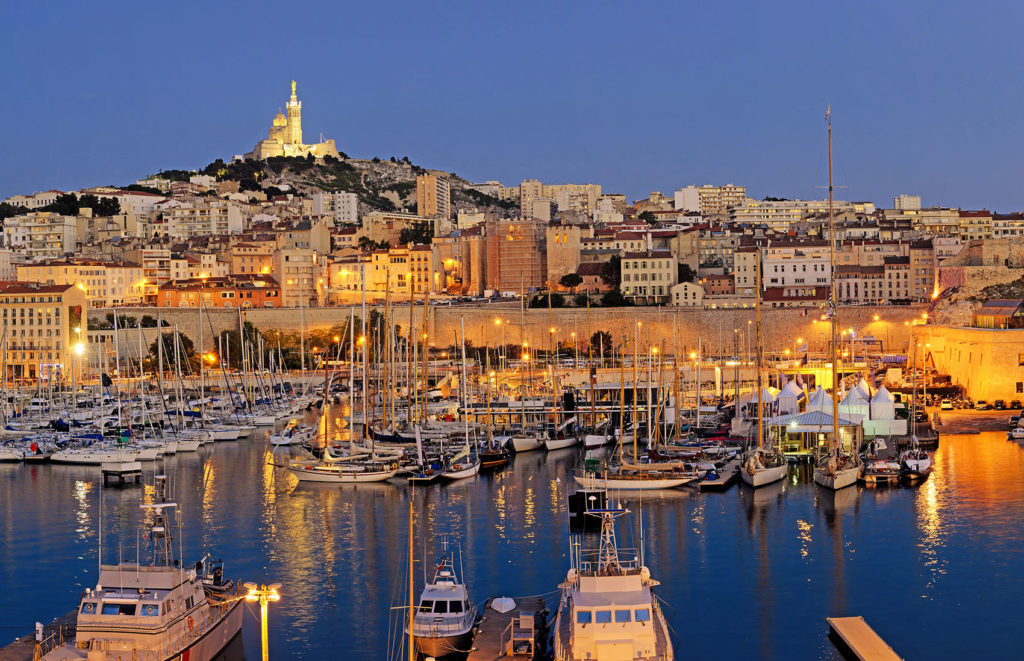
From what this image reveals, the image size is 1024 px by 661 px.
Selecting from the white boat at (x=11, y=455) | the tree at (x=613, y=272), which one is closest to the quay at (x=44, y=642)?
the white boat at (x=11, y=455)

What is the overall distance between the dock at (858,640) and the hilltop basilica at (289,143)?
9542cm

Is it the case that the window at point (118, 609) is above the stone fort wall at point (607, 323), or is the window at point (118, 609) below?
below

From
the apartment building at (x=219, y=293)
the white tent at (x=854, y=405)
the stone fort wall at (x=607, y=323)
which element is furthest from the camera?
the apartment building at (x=219, y=293)

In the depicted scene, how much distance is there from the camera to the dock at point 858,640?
43.5 feet

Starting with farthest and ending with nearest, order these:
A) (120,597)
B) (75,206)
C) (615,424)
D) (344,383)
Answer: (75,206), (344,383), (615,424), (120,597)

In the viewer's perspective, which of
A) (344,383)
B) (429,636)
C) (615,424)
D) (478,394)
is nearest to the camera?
(429,636)

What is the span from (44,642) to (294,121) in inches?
3951

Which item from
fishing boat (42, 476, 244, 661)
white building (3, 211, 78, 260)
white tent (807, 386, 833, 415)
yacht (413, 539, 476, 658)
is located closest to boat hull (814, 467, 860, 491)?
white tent (807, 386, 833, 415)

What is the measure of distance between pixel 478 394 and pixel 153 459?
30.9 feet

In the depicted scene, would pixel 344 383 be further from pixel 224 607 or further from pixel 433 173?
pixel 433 173

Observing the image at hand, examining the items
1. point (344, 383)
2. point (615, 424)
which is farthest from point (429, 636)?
point (344, 383)

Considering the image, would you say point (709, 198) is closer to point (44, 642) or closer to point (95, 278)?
point (95, 278)

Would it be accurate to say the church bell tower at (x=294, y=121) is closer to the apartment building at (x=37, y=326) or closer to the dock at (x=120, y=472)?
the apartment building at (x=37, y=326)

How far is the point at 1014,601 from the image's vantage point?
52.5 ft
